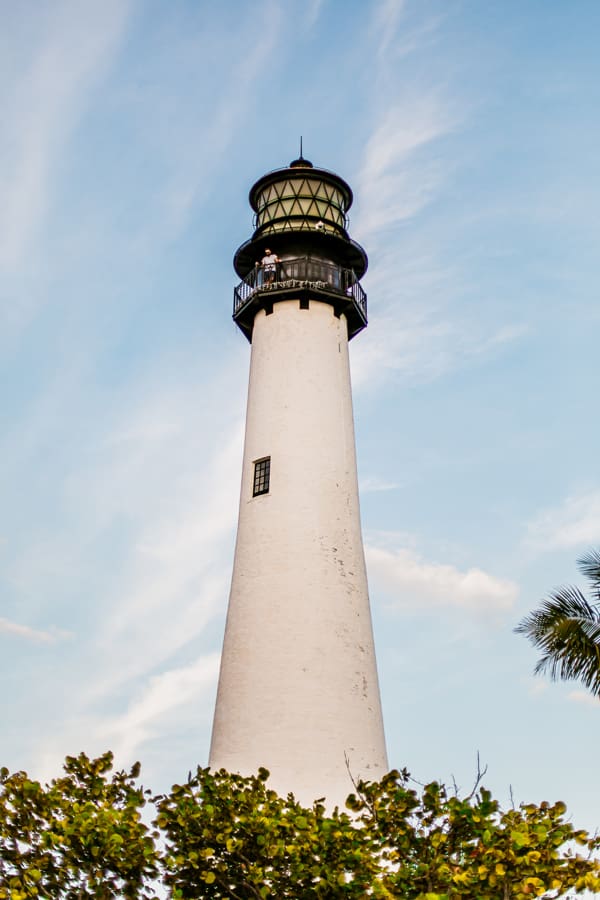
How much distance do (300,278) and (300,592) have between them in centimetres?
906

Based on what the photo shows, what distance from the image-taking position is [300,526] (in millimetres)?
23922

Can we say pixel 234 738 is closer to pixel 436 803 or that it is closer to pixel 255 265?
pixel 436 803

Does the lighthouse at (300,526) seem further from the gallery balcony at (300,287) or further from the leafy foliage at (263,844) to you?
the leafy foliage at (263,844)

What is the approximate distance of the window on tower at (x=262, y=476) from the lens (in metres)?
24.8

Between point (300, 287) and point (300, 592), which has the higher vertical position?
A: point (300, 287)

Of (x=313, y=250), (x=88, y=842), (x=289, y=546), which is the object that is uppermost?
(x=313, y=250)

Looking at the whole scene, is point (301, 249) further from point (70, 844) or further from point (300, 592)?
point (70, 844)

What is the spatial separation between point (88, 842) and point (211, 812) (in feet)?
6.25

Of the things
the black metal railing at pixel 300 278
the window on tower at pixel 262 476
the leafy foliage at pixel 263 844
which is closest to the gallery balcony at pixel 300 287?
the black metal railing at pixel 300 278

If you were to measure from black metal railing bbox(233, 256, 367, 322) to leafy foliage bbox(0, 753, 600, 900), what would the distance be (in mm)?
15120

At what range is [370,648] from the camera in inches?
930

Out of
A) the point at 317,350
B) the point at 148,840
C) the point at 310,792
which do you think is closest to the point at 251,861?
the point at 148,840

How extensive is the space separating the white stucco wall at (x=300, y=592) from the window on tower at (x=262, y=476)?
0.62 ft

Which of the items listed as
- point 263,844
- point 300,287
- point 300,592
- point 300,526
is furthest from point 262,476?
point 263,844
